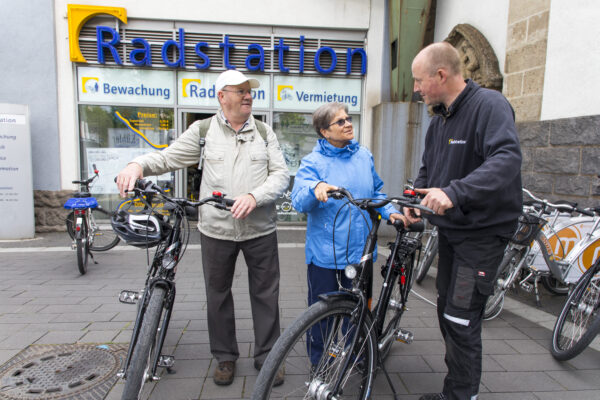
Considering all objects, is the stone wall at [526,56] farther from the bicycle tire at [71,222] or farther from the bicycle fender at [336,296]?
the bicycle tire at [71,222]

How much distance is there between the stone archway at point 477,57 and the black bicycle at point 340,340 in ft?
14.1

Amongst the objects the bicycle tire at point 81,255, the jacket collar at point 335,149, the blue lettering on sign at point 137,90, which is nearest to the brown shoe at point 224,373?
the jacket collar at point 335,149

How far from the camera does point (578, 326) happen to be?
288 cm

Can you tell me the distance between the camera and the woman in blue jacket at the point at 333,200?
2.43 metres

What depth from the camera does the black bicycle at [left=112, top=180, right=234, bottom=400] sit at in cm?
194

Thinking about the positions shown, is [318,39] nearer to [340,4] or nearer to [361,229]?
[340,4]

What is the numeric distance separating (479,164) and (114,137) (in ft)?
25.7

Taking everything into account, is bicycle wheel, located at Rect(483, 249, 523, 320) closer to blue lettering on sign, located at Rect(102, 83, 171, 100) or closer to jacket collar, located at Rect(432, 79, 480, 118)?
jacket collar, located at Rect(432, 79, 480, 118)

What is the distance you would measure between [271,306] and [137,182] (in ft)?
3.97

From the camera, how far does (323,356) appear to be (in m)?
1.95

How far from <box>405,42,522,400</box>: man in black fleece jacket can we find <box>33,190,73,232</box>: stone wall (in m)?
7.78

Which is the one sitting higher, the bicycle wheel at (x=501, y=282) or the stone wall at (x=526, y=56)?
the stone wall at (x=526, y=56)

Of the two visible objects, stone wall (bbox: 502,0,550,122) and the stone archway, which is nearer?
stone wall (bbox: 502,0,550,122)

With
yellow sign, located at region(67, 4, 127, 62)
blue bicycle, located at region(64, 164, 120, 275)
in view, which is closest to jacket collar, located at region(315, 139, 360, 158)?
blue bicycle, located at region(64, 164, 120, 275)
